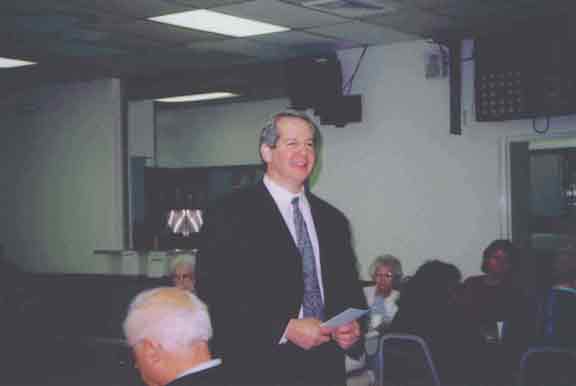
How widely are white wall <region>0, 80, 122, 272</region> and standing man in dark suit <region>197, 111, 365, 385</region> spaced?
19.5 ft

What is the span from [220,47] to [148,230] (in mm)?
2740

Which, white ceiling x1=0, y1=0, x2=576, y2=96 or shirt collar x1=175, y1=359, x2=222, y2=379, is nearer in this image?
shirt collar x1=175, y1=359, x2=222, y2=379

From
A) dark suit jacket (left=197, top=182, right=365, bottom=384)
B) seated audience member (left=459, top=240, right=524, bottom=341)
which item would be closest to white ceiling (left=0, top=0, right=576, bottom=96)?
seated audience member (left=459, top=240, right=524, bottom=341)

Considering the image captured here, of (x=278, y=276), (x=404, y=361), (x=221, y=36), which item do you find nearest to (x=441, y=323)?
(x=404, y=361)

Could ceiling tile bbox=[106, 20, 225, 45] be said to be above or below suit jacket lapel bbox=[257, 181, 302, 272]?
above

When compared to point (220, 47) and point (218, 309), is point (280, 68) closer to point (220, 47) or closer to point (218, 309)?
point (220, 47)

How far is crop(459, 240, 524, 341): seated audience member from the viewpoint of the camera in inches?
177

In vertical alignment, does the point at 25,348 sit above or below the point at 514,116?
below

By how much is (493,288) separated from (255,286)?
297 centimetres

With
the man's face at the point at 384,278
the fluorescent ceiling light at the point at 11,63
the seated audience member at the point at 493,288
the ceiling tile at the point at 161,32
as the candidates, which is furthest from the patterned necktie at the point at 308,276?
the fluorescent ceiling light at the point at 11,63

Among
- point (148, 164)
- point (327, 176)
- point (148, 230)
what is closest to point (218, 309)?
point (327, 176)

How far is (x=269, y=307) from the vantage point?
81.2 inches

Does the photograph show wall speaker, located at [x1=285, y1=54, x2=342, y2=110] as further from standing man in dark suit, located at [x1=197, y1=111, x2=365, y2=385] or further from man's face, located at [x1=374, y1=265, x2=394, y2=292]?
standing man in dark suit, located at [x1=197, y1=111, x2=365, y2=385]

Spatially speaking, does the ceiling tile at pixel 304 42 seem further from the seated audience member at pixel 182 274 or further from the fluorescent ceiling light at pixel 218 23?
the seated audience member at pixel 182 274
